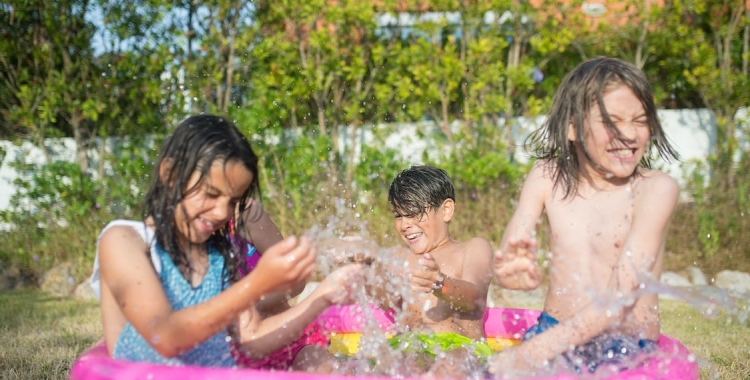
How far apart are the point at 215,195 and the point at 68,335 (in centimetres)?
242

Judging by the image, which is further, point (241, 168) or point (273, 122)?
point (273, 122)

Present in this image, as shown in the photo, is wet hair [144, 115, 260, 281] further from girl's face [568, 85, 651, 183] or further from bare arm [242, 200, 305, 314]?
girl's face [568, 85, 651, 183]

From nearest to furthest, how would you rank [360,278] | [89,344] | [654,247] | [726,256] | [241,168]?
[241,168]
[654,247]
[360,278]
[89,344]
[726,256]

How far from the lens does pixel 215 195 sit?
1.92 metres

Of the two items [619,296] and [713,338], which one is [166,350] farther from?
[713,338]

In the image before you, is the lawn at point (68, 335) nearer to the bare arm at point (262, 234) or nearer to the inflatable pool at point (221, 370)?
the inflatable pool at point (221, 370)

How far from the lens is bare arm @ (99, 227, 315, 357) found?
1736 millimetres

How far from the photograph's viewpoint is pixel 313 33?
5961 millimetres

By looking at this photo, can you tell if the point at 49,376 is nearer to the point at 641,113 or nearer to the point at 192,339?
the point at 192,339

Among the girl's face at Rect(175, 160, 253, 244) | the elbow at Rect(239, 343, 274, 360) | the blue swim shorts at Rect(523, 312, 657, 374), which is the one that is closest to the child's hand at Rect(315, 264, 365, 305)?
the elbow at Rect(239, 343, 274, 360)

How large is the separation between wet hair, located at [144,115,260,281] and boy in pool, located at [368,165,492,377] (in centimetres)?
77

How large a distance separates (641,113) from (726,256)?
152 inches

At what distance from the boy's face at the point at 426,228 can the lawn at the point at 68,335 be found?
109 centimetres

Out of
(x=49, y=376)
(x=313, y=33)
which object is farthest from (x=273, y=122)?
(x=49, y=376)
